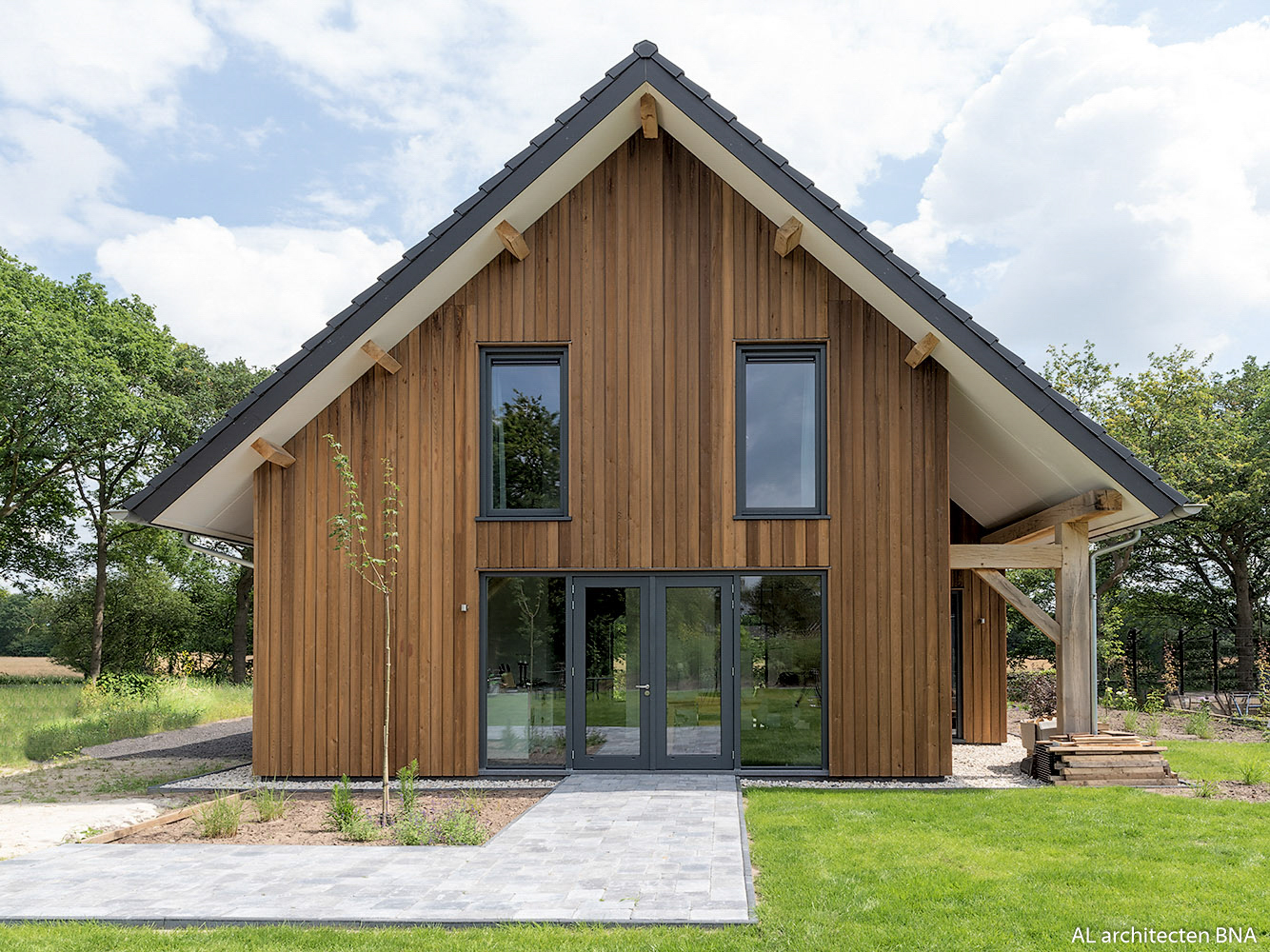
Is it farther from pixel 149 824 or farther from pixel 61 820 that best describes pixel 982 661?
pixel 61 820

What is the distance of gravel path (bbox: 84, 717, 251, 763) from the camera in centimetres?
1133

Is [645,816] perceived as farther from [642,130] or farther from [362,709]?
[642,130]

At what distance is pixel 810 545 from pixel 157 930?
6209mm

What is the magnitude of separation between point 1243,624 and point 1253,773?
14.7 meters

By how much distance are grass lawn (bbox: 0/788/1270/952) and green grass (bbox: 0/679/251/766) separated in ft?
28.8

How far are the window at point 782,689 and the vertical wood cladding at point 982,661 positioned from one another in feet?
11.9

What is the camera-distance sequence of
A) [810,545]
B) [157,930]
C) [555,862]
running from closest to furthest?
[157,930] → [555,862] → [810,545]

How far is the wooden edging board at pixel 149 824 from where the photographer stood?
6.46 meters

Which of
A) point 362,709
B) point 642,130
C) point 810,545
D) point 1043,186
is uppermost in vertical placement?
point 1043,186

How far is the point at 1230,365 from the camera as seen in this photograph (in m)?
23.6

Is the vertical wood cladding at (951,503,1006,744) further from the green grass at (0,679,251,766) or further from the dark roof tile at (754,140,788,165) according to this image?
the green grass at (0,679,251,766)

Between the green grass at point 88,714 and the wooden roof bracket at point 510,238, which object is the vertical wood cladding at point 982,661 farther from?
the green grass at point 88,714

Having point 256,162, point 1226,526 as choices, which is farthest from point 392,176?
point 1226,526

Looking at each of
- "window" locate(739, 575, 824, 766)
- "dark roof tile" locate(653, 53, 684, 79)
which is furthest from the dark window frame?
"dark roof tile" locate(653, 53, 684, 79)
